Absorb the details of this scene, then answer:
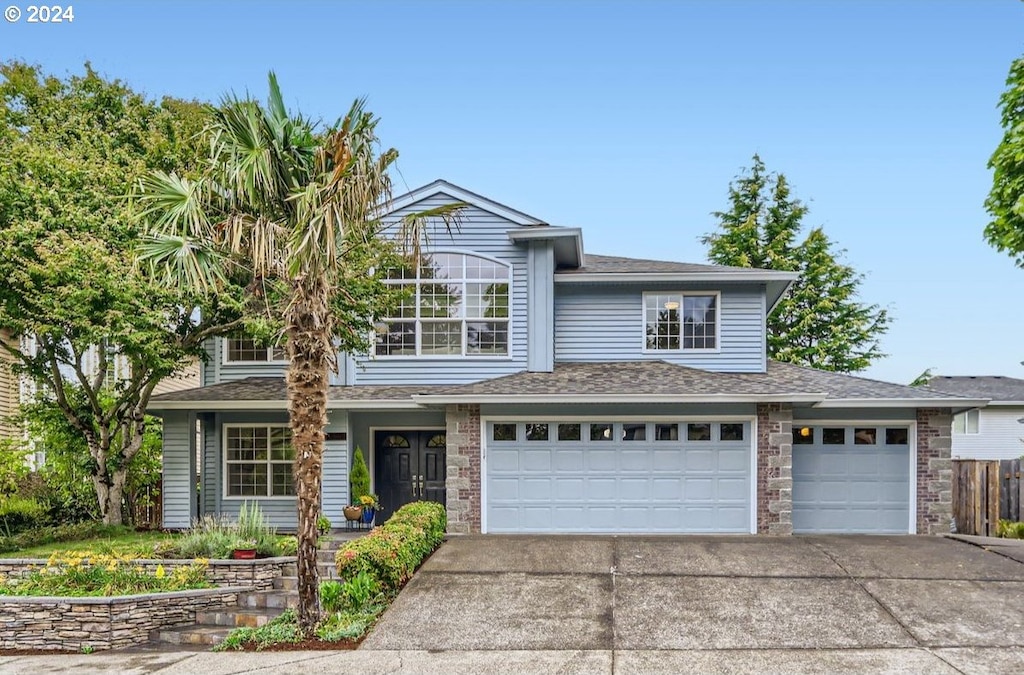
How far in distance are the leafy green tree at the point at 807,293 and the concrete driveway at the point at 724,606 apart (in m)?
16.4

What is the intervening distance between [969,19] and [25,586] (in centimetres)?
2092

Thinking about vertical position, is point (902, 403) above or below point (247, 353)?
below

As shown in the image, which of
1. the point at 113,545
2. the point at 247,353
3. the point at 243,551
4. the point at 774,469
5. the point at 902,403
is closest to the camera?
the point at 243,551

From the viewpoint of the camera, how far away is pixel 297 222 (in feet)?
26.6

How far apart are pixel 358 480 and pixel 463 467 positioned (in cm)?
234

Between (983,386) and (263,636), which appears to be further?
(983,386)

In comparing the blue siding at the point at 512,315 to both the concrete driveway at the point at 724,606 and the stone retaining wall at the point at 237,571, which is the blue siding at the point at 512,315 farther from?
the stone retaining wall at the point at 237,571

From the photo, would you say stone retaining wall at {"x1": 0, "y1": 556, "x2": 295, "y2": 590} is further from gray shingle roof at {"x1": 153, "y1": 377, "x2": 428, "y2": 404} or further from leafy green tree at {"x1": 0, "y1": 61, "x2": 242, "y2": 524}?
gray shingle roof at {"x1": 153, "y1": 377, "x2": 428, "y2": 404}

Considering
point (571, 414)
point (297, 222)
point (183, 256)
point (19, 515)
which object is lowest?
point (19, 515)

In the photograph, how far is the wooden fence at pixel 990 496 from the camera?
→ 15.5 m

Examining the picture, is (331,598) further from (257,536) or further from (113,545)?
(113,545)

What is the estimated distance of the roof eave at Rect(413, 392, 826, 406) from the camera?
1295 centimetres

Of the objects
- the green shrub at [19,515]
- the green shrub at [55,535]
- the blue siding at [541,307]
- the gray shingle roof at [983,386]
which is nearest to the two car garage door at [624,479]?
the blue siding at [541,307]

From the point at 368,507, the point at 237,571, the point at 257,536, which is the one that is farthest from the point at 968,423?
the point at 237,571
